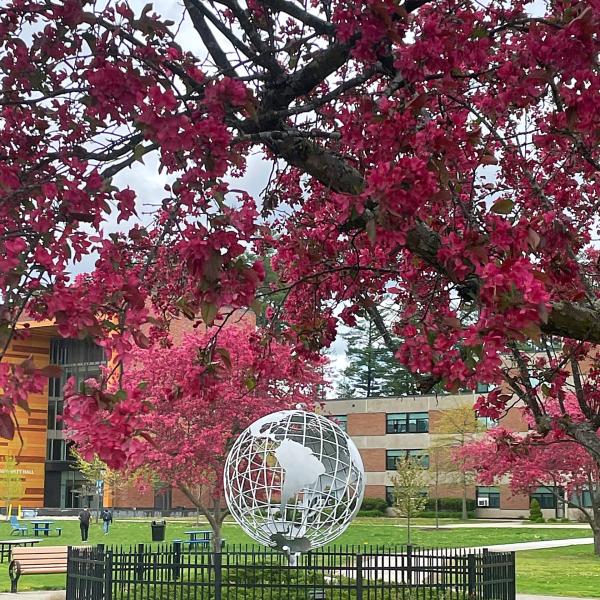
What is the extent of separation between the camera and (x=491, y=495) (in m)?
53.7

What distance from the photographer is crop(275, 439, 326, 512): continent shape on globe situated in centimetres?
1256

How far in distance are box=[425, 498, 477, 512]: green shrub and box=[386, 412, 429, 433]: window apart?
519 centimetres

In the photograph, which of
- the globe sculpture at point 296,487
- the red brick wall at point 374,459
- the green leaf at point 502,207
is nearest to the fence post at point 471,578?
the globe sculpture at point 296,487

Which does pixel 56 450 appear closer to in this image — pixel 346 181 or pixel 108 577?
pixel 108 577

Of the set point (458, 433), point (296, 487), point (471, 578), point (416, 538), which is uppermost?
point (458, 433)

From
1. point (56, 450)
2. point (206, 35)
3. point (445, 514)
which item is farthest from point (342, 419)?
point (206, 35)

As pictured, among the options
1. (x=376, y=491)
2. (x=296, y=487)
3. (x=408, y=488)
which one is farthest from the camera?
(x=376, y=491)

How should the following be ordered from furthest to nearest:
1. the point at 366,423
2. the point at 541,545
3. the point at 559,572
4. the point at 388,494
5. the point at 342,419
A: the point at 342,419 < the point at 366,423 < the point at 388,494 < the point at 541,545 < the point at 559,572

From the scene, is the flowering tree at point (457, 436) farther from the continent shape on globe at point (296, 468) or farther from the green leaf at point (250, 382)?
the green leaf at point (250, 382)

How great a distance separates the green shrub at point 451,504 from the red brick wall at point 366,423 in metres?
6.82

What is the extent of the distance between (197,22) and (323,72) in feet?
3.43

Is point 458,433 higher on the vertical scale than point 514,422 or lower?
lower

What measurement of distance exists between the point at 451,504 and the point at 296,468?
42645mm

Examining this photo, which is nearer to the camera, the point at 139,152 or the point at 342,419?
the point at 139,152
